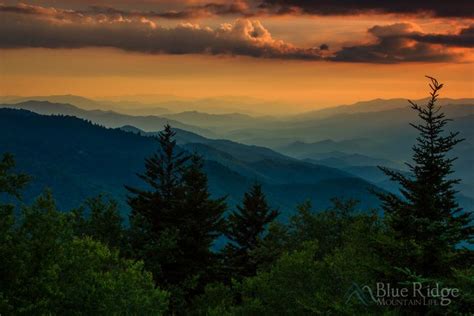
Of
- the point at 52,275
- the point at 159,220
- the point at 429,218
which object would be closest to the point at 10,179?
the point at 52,275

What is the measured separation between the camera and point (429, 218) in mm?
22609

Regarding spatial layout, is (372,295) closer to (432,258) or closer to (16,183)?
(432,258)

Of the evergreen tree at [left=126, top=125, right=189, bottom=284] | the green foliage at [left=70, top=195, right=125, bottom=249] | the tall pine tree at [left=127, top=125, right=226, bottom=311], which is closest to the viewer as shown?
the evergreen tree at [left=126, top=125, right=189, bottom=284]

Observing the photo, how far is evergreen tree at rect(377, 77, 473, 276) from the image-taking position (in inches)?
828

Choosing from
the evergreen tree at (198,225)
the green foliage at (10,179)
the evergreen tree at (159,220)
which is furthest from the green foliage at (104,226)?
the green foliage at (10,179)

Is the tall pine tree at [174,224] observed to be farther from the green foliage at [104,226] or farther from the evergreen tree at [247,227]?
the evergreen tree at [247,227]

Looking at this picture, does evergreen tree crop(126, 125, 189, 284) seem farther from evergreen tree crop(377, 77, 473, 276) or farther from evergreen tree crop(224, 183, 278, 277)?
evergreen tree crop(377, 77, 473, 276)

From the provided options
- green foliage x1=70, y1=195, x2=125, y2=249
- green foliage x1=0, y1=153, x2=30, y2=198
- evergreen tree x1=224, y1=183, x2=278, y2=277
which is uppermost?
green foliage x1=0, y1=153, x2=30, y2=198

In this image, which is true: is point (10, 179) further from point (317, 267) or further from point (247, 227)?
point (247, 227)

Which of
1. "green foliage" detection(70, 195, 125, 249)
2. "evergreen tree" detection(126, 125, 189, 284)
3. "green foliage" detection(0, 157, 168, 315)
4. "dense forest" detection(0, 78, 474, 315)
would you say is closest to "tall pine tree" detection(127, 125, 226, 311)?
"evergreen tree" detection(126, 125, 189, 284)

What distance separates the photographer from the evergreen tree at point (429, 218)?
2103 centimetres

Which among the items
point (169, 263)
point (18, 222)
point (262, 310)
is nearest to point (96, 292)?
point (18, 222)

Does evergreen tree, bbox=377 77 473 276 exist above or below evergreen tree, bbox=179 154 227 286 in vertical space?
above

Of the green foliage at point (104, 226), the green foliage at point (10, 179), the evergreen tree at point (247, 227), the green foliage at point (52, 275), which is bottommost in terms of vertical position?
the evergreen tree at point (247, 227)
